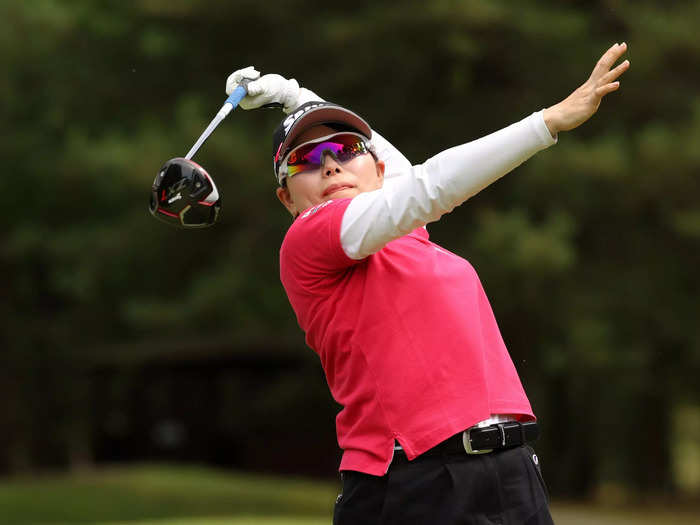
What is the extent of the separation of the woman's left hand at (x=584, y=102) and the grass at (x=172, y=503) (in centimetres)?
1233

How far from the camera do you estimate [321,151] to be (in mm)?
3350

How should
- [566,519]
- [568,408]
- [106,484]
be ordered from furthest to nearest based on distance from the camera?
[568,408]
[106,484]
[566,519]

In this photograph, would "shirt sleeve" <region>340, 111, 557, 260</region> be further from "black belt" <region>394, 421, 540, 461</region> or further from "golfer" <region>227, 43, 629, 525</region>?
"black belt" <region>394, 421, 540, 461</region>

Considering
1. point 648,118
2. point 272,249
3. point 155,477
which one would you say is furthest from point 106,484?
point 648,118

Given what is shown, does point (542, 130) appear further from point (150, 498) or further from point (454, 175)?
point (150, 498)

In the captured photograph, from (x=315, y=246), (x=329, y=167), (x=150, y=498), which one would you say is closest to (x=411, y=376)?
(x=315, y=246)

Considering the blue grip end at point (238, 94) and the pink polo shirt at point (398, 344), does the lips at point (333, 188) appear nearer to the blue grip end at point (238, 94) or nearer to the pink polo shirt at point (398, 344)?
the pink polo shirt at point (398, 344)

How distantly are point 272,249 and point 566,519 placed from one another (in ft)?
19.0

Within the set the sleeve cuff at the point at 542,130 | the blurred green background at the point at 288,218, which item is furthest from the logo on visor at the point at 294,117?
the blurred green background at the point at 288,218

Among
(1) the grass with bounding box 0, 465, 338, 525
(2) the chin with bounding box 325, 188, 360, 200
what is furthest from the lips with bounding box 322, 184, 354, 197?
(1) the grass with bounding box 0, 465, 338, 525

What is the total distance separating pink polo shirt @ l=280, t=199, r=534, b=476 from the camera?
10.0ft

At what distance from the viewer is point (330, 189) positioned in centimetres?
335

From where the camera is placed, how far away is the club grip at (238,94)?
384 centimetres

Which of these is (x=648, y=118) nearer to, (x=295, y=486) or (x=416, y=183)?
(x=295, y=486)
